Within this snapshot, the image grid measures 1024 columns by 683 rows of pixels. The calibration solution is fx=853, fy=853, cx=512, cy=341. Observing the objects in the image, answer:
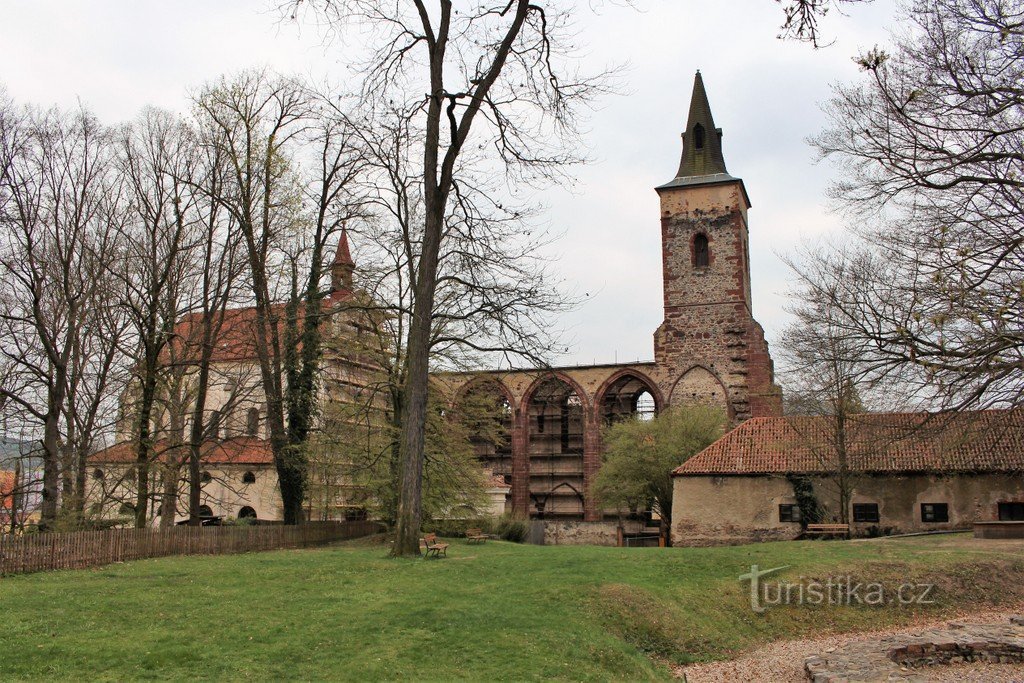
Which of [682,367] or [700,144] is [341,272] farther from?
[700,144]

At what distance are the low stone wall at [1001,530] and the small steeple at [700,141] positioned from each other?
27795 millimetres

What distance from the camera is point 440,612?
12.6 meters

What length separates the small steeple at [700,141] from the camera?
46812 mm

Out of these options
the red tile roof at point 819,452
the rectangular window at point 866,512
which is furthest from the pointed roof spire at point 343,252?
the rectangular window at point 866,512

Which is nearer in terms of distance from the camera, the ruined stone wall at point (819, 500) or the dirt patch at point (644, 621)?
the dirt patch at point (644, 621)

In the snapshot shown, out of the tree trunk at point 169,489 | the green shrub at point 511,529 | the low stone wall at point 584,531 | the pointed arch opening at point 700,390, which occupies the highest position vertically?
the pointed arch opening at point 700,390

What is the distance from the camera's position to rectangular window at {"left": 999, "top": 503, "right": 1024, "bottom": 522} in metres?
25.9

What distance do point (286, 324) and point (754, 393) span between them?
79.4 feet

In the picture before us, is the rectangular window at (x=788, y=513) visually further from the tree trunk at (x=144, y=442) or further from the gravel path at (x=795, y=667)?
the tree trunk at (x=144, y=442)

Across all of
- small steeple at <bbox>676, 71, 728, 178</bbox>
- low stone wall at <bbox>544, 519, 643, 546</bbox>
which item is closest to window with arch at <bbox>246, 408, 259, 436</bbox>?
low stone wall at <bbox>544, 519, 643, 546</bbox>

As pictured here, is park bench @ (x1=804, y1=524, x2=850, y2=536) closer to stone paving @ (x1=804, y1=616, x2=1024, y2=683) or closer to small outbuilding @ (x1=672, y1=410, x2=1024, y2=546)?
small outbuilding @ (x1=672, y1=410, x2=1024, y2=546)

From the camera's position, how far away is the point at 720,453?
30.2 metres

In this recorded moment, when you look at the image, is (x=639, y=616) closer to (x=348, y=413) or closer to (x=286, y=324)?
(x=348, y=413)

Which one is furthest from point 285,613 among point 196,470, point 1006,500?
point 1006,500
